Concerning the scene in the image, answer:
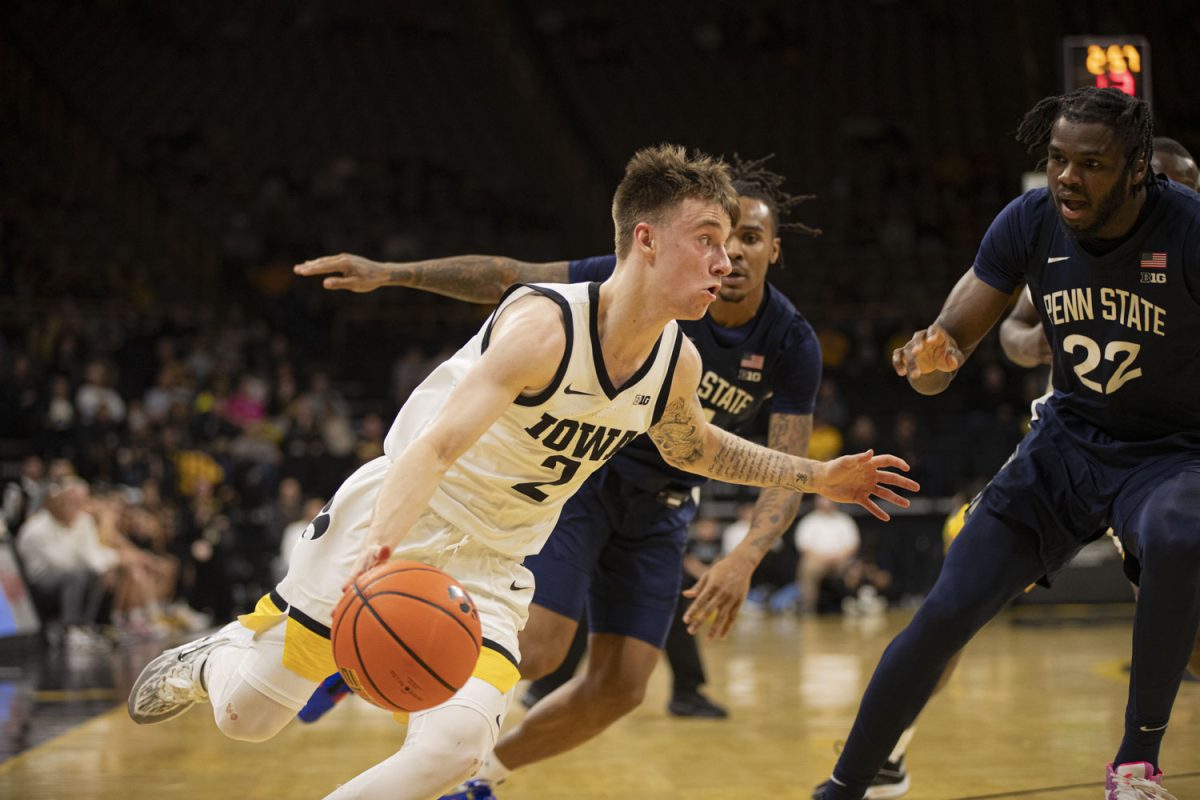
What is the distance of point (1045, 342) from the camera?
189 inches

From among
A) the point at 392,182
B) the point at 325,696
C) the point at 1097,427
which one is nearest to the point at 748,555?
the point at 1097,427

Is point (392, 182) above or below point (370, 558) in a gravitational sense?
above

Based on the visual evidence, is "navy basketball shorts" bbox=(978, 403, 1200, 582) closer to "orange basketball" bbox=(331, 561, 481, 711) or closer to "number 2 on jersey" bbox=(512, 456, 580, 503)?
"number 2 on jersey" bbox=(512, 456, 580, 503)

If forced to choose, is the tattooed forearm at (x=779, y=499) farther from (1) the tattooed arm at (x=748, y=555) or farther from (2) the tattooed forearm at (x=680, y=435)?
(2) the tattooed forearm at (x=680, y=435)

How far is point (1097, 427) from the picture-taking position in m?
3.87

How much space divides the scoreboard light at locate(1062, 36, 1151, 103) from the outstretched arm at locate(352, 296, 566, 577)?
4.02 metres

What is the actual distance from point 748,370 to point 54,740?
4136mm

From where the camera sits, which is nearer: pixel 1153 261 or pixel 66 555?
pixel 1153 261

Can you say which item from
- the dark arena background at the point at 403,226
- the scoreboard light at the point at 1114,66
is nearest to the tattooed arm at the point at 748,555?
the scoreboard light at the point at 1114,66

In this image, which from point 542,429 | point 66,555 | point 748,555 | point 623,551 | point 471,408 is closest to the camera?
point 471,408

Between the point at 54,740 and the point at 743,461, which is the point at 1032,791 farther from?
the point at 54,740

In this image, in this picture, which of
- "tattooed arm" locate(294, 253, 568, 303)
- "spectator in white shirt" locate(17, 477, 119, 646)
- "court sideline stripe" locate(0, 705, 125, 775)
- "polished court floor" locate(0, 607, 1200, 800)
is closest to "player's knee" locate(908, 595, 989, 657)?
"polished court floor" locate(0, 607, 1200, 800)

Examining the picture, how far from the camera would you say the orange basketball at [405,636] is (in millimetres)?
2924

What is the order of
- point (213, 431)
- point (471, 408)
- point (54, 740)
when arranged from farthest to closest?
point (213, 431)
point (54, 740)
point (471, 408)
